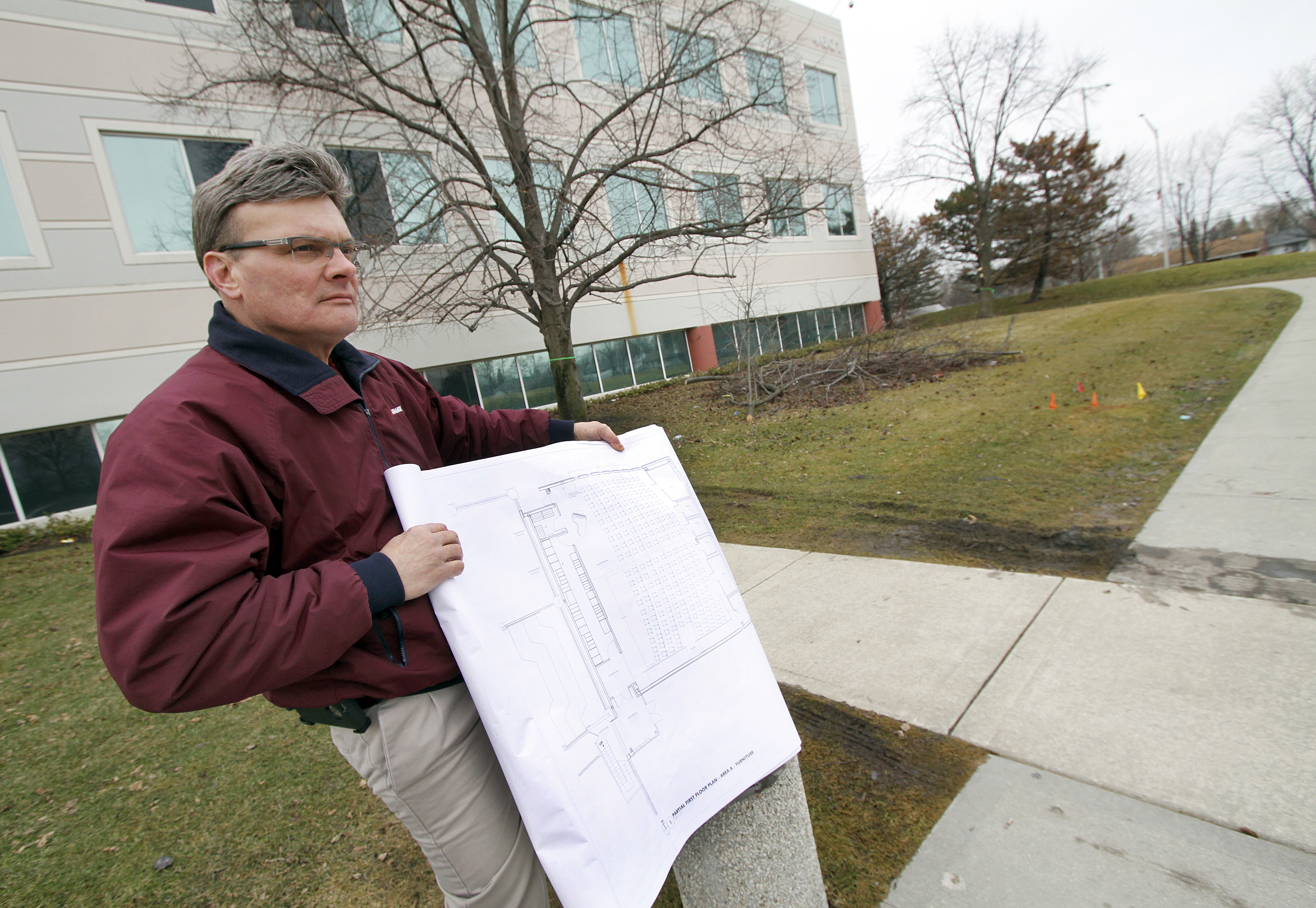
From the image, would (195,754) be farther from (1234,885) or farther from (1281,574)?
(1281,574)

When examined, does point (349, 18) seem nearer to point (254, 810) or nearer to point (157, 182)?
point (157, 182)

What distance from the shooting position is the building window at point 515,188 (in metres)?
11.2

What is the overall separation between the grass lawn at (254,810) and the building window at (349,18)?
9.56 metres

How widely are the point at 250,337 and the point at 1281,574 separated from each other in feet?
15.8

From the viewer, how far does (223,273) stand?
1.39 m

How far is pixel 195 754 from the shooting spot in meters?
3.45

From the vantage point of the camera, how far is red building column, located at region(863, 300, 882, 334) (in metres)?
26.0

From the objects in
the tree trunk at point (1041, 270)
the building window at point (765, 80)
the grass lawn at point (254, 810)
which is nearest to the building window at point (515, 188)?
the building window at point (765, 80)

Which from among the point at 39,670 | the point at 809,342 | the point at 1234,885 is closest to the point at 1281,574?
the point at 1234,885

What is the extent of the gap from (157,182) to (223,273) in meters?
13.2

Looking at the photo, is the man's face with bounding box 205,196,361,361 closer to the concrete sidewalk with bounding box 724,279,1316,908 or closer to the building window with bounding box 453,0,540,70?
the concrete sidewalk with bounding box 724,279,1316,908

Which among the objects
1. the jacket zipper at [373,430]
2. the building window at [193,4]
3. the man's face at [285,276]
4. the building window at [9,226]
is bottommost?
the jacket zipper at [373,430]

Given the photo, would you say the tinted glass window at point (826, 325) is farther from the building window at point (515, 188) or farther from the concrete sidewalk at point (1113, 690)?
the concrete sidewalk at point (1113, 690)

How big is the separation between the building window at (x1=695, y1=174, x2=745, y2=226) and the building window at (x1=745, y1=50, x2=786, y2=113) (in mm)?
1331
